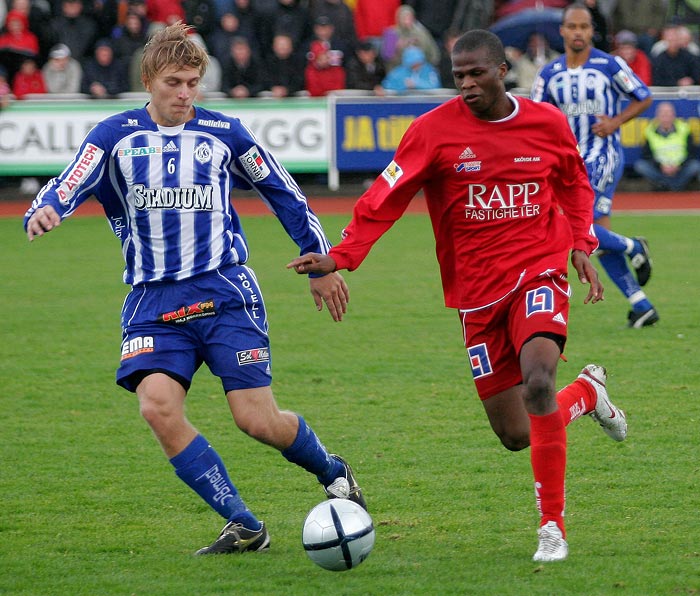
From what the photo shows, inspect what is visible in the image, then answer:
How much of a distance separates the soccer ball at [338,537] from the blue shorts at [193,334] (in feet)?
2.10

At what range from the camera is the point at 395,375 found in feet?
28.5

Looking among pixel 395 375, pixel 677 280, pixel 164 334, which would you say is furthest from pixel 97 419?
pixel 677 280

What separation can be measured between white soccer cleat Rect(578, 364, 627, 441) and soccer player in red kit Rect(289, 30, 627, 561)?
25.0 inches

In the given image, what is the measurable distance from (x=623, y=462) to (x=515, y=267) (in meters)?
1.58

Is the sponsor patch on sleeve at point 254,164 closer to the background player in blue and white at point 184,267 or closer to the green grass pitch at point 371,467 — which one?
the background player in blue and white at point 184,267

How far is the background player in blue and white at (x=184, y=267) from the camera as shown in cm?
512

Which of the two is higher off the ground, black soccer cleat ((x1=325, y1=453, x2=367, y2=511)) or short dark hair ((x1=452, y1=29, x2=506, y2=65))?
short dark hair ((x1=452, y1=29, x2=506, y2=65))

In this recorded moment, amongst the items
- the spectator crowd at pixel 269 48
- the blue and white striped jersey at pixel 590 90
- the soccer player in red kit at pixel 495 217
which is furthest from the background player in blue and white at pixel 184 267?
the spectator crowd at pixel 269 48

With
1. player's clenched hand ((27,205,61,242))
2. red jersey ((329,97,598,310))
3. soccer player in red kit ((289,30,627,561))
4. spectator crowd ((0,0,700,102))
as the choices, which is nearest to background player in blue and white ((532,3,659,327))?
soccer player in red kit ((289,30,627,561))

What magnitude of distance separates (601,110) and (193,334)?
606cm

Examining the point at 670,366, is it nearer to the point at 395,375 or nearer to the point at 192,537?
the point at 395,375

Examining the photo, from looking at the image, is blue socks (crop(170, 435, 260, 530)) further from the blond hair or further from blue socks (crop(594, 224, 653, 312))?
blue socks (crop(594, 224, 653, 312))

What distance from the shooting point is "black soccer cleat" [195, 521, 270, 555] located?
514cm

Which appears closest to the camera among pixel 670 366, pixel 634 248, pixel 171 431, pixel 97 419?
pixel 171 431
